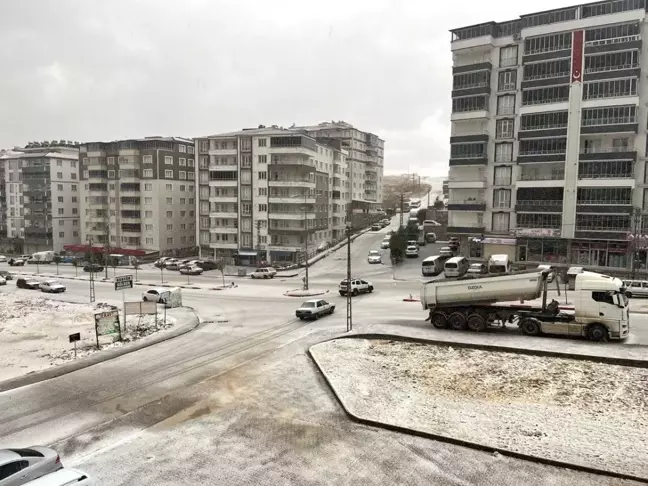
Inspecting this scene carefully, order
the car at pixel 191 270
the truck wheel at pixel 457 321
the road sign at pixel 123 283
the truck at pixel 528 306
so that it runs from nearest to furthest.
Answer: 1. the truck at pixel 528 306
2. the truck wheel at pixel 457 321
3. the road sign at pixel 123 283
4. the car at pixel 191 270

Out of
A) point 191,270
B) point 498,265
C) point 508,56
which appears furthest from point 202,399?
point 508,56

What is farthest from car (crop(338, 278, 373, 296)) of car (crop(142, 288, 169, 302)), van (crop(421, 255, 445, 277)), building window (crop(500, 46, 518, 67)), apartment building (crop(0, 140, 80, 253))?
apartment building (crop(0, 140, 80, 253))

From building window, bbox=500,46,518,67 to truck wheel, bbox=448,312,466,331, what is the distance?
43.8m

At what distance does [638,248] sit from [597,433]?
44.9m

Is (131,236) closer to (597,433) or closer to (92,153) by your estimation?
(92,153)

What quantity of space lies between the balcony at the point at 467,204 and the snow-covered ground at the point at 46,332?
41357 mm

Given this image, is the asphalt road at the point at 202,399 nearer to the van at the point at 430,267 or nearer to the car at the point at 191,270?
the van at the point at 430,267

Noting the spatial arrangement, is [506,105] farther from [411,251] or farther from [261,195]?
[261,195]

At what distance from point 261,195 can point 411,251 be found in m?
24.5

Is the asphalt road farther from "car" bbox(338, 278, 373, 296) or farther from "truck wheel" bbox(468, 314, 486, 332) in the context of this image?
"car" bbox(338, 278, 373, 296)

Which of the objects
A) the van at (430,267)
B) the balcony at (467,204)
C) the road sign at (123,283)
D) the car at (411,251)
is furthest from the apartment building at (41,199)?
the balcony at (467,204)

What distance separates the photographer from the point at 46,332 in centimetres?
3450

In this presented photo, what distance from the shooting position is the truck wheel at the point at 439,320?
96.8 ft

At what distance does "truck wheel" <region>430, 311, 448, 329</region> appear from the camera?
96.8ft
